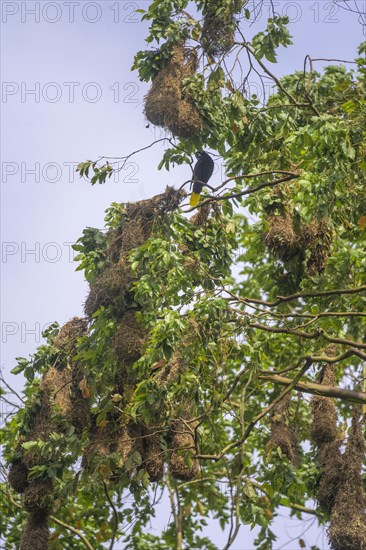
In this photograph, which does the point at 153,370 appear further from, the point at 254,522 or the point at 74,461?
the point at 254,522

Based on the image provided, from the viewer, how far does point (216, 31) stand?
8828 mm

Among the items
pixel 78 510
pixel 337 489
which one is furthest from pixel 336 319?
pixel 78 510

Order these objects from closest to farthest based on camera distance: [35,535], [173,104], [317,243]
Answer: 1. [173,104]
2. [35,535]
3. [317,243]

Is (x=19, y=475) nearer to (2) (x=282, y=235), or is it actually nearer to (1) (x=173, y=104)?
(2) (x=282, y=235)

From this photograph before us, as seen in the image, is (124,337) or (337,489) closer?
(124,337)

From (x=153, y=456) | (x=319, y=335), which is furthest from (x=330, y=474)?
(x=153, y=456)

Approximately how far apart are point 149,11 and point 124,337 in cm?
269

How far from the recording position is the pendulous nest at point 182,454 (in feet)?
28.0

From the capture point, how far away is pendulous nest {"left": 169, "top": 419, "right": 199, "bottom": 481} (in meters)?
8.55

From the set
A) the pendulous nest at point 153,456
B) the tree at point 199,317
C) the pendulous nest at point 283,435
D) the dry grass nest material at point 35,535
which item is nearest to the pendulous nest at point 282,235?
the tree at point 199,317

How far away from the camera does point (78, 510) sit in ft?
49.7

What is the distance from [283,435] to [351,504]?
3.73ft

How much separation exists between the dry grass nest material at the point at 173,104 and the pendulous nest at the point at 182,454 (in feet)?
7.72

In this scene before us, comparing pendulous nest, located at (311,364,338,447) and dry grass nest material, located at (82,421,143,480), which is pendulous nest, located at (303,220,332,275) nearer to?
pendulous nest, located at (311,364,338,447)
